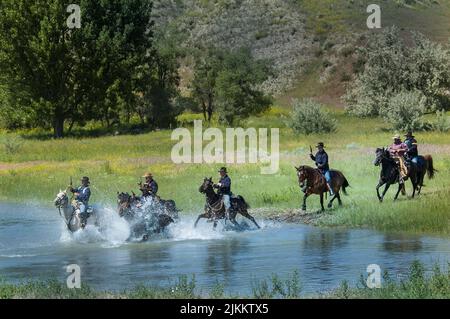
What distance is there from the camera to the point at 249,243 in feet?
84.5

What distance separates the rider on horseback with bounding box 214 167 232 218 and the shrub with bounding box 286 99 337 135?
41906 mm

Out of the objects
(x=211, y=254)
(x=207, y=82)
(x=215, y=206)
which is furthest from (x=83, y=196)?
(x=207, y=82)

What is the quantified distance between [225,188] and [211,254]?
4495 millimetres

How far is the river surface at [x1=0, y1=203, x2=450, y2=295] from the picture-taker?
64.7ft

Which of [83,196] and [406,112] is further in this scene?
[406,112]

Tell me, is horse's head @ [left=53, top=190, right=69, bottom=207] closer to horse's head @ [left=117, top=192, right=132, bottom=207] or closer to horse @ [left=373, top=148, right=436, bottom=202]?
horse's head @ [left=117, top=192, right=132, bottom=207]

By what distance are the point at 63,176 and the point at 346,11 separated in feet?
328

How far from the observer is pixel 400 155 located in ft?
111

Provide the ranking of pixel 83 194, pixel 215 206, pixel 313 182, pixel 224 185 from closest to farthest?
pixel 83 194 → pixel 224 185 → pixel 215 206 → pixel 313 182

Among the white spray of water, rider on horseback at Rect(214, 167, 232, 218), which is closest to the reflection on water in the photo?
rider on horseback at Rect(214, 167, 232, 218)

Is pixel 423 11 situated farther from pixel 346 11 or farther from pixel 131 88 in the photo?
pixel 131 88

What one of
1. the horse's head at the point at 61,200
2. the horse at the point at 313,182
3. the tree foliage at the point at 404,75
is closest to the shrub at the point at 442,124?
the tree foliage at the point at 404,75

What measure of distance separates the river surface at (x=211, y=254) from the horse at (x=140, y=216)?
0.97 feet

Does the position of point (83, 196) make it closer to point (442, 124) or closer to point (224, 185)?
point (224, 185)
